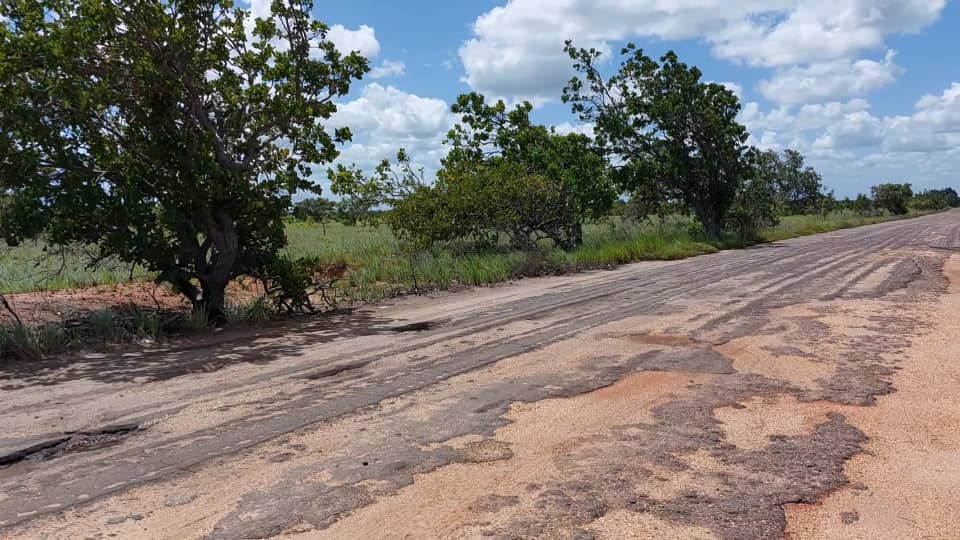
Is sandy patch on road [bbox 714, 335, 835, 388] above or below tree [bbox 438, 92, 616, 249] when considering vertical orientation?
below

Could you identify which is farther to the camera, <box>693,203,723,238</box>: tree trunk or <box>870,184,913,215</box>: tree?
<box>870,184,913,215</box>: tree

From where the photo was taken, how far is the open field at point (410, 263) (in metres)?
13.8

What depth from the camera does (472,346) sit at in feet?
27.1

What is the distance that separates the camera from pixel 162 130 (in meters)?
10.5

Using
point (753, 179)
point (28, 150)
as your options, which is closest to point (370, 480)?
point (28, 150)

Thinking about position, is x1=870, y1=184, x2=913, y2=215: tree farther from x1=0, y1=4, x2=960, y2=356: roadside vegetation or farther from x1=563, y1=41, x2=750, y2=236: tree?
x1=0, y1=4, x2=960, y2=356: roadside vegetation

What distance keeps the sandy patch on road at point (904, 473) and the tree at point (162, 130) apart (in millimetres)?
8949

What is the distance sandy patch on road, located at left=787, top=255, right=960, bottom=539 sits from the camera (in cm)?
352

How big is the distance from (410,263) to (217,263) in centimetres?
657

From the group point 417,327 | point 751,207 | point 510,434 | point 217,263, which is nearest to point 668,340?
point 417,327

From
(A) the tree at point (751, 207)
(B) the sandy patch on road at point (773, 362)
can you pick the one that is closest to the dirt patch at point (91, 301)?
(B) the sandy patch on road at point (773, 362)

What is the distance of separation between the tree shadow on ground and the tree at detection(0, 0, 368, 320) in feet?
4.94

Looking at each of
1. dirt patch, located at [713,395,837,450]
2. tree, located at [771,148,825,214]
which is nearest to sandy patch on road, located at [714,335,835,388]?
dirt patch, located at [713,395,837,450]

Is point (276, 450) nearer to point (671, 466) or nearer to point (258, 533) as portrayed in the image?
point (258, 533)
